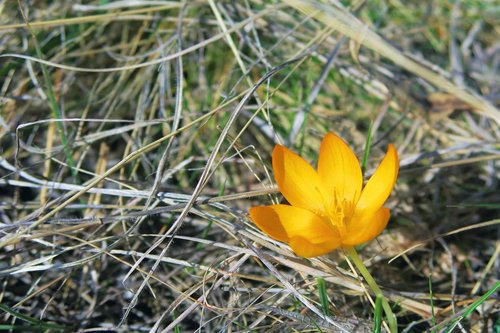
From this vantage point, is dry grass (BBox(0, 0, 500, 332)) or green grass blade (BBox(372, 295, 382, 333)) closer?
green grass blade (BBox(372, 295, 382, 333))

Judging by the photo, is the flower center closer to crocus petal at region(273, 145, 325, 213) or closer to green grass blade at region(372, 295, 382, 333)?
crocus petal at region(273, 145, 325, 213)

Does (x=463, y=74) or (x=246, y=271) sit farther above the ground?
(x=463, y=74)

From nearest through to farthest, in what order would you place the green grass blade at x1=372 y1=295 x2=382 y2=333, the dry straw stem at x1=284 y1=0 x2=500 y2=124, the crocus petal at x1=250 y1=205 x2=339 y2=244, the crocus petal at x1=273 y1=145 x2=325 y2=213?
the green grass blade at x1=372 y1=295 x2=382 y2=333 < the crocus petal at x1=250 y1=205 x2=339 y2=244 < the crocus petal at x1=273 y1=145 x2=325 y2=213 < the dry straw stem at x1=284 y1=0 x2=500 y2=124

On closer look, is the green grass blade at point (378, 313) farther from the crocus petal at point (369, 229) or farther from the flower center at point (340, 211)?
the flower center at point (340, 211)

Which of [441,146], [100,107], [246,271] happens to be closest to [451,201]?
[441,146]

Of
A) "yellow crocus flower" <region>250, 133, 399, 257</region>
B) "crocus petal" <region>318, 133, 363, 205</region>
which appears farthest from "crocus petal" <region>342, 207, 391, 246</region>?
"crocus petal" <region>318, 133, 363, 205</region>

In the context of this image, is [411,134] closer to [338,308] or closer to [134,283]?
[338,308]
